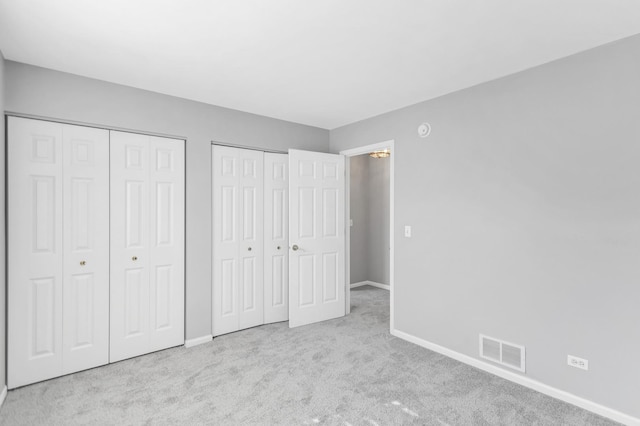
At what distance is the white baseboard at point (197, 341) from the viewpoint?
10.7 ft

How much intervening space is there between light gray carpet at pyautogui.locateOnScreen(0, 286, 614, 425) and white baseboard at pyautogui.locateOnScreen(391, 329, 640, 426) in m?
0.06

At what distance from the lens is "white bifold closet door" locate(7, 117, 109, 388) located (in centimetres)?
248

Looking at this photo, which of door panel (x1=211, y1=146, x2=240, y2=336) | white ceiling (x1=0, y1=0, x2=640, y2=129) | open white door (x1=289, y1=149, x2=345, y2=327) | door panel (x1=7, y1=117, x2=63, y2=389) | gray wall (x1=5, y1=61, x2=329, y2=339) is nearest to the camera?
white ceiling (x1=0, y1=0, x2=640, y2=129)

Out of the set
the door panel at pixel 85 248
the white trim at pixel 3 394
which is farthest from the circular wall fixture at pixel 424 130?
the white trim at pixel 3 394

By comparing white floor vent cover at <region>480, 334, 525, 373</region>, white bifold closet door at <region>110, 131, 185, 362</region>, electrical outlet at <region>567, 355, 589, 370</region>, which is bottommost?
white floor vent cover at <region>480, 334, 525, 373</region>

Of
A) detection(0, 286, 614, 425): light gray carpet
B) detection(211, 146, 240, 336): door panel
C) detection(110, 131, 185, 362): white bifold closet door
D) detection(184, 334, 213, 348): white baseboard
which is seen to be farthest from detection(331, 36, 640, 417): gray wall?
detection(110, 131, 185, 362): white bifold closet door

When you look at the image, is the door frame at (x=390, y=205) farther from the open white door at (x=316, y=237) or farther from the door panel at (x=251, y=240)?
the door panel at (x=251, y=240)

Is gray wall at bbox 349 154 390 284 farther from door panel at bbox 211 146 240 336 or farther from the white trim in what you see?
the white trim

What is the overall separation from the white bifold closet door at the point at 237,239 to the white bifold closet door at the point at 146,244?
37cm

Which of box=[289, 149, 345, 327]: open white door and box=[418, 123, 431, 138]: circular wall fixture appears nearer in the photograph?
box=[418, 123, 431, 138]: circular wall fixture

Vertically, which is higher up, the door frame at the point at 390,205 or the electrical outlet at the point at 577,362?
the door frame at the point at 390,205

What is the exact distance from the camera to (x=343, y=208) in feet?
14.0

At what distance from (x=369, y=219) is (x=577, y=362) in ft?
12.7

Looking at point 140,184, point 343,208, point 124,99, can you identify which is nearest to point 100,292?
point 140,184
